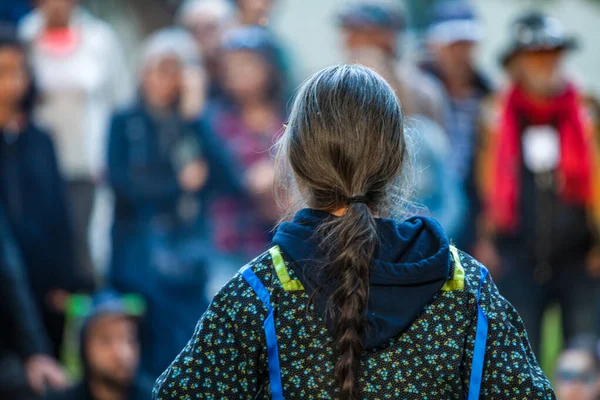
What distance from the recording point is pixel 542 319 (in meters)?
5.12

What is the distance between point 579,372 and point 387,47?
187 centimetres

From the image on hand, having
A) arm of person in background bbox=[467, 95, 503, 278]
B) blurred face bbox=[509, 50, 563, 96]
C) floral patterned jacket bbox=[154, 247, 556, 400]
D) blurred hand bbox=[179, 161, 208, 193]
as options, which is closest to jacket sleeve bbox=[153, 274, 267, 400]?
floral patterned jacket bbox=[154, 247, 556, 400]

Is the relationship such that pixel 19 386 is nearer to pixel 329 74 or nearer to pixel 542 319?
pixel 542 319

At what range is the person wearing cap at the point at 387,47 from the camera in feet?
16.8

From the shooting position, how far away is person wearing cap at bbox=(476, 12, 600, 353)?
511 centimetres

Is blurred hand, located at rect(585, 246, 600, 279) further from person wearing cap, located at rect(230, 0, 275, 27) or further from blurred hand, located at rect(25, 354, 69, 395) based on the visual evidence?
blurred hand, located at rect(25, 354, 69, 395)

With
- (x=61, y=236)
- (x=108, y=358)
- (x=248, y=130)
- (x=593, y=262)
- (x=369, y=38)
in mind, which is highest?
(x=369, y=38)

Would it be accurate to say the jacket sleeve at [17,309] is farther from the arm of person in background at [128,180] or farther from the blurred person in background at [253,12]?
the blurred person in background at [253,12]

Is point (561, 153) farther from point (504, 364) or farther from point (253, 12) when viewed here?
point (504, 364)

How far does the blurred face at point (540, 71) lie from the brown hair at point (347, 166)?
144 inches

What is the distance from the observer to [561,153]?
16.8 ft

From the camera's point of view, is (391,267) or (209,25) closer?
(391,267)

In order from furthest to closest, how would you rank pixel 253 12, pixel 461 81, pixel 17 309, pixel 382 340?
pixel 253 12 < pixel 461 81 < pixel 17 309 < pixel 382 340

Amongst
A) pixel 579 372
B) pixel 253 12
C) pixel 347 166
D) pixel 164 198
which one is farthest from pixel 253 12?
pixel 347 166
